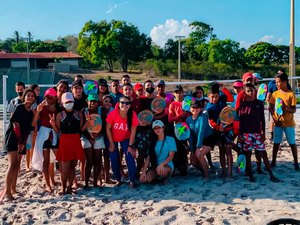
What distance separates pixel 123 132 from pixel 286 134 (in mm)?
2546

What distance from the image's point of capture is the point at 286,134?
5746 mm

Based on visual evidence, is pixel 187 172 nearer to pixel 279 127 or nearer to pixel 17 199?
pixel 279 127

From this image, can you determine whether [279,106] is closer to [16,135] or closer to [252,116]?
[252,116]

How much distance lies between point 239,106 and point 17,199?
10.4ft

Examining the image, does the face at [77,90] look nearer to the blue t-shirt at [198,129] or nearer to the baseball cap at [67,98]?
the baseball cap at [67,98]

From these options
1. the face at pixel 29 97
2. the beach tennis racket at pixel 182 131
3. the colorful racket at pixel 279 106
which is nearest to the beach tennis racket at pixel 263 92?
the colorful racket at pixel 279 106

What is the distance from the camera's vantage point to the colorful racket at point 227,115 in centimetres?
506

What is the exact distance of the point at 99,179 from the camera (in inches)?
210

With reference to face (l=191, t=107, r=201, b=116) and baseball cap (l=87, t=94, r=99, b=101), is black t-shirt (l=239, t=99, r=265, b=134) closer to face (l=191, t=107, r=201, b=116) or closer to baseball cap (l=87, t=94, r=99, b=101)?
face (l=191, t=107, r=201, b=116)

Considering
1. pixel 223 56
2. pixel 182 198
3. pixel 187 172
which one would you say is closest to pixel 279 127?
pixel 187 172

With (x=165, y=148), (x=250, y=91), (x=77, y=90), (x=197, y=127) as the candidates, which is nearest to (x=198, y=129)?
(x=197, y=127)

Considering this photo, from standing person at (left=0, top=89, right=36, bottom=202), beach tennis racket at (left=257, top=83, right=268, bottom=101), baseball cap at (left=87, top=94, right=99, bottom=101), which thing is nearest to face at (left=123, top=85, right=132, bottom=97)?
baseball cap at (left=87, top=94, right=99, bottom=101)

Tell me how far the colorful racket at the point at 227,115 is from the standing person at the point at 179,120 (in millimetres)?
521

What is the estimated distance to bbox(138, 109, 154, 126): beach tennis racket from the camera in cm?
512
